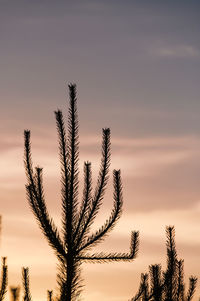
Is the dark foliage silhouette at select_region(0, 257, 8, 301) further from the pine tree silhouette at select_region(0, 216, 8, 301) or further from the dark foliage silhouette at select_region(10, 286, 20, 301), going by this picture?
the dark foliage silhouette at select_region(10, 286, 20, 301)

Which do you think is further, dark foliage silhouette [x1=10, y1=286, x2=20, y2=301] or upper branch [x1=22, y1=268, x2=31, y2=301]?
upper branch [x1=22, y1=268, x2=31, y2=301]

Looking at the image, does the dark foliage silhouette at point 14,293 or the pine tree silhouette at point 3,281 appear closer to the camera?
the dark foliage silhouette at point 14,293

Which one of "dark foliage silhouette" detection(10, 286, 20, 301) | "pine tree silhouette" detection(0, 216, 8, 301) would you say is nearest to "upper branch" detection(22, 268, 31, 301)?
"pine tree silhouette" detection(0, 216, 8, 301)

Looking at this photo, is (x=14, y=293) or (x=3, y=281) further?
(x=3, y=281)

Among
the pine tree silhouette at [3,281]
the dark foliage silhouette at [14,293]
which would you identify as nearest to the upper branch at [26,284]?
the pine tree silhouette at [3,281]

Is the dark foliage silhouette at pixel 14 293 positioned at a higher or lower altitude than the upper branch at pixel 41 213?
lower

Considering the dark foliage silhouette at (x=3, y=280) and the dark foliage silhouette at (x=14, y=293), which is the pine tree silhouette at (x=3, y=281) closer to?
the dark foliage silhouette at (x=3, y=280)

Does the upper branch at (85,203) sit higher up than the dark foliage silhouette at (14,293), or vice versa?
the upper branch at (85,203)

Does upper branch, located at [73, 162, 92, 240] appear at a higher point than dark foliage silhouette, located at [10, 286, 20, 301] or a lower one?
higher

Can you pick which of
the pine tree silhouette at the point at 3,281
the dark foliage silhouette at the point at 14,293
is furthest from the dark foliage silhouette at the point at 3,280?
the dark foliage silhouette at the point at 14,293

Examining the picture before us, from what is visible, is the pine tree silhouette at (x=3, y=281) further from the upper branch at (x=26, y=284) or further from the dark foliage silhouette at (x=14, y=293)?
the dark foliage silhouette at (x=14, y=293)

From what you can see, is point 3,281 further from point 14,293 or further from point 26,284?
point 14,293

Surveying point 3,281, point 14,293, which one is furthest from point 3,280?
point 14,293

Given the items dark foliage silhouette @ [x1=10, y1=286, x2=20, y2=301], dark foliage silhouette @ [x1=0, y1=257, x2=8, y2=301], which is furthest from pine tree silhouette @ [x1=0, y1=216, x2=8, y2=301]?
dark foliage silhouette @ [x1=10, y1=286, x2=20, y2=301]
